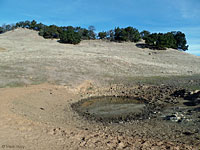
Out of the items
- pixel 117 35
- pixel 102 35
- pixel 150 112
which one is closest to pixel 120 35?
pixel 117 35

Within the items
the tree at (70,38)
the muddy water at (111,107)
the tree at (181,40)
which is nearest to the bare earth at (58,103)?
the muddy water at (111,107)

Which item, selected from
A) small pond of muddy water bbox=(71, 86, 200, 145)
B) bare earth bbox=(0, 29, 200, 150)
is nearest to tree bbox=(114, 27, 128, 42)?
bare earth bbox=(0, 29, 200, 150)

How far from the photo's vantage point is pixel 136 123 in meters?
9.20

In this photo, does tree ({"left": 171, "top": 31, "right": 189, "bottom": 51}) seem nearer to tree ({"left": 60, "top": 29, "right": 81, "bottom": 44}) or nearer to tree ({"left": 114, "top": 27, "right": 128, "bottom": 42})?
tree ({"left": 114, "top": 27, "right": 128, "bottom": 42})

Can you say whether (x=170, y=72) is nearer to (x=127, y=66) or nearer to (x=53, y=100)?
(x=127, y=66)

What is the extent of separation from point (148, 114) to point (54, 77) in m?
11.9

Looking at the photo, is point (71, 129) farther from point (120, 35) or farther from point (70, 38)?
point (120, 35)

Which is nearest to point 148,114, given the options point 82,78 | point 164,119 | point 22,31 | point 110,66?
point 164,119

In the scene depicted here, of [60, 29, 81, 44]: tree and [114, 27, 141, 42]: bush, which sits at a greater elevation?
[114, 27, 141, 42]: bush

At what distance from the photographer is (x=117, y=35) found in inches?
2495

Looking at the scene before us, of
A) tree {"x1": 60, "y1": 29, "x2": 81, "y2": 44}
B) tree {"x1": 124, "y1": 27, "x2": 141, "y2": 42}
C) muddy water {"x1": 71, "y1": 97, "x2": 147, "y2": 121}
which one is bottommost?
muddy water {"x1": 71, "y1": 97, "x2": 147, "y2": 121}

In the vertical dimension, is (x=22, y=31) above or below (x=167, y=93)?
above

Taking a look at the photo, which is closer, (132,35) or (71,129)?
(71,129)

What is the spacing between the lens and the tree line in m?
49.7
